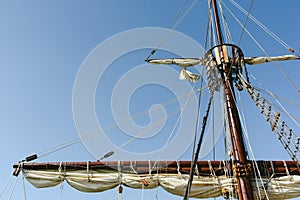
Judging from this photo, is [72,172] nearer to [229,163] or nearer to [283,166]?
[229,163]

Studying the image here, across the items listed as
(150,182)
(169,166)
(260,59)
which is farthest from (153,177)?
(260,59)

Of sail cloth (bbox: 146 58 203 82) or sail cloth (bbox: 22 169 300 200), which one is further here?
sail cloth (bbox: 146 58 203 82)

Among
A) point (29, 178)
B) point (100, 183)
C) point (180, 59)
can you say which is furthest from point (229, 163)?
point (29, 178)

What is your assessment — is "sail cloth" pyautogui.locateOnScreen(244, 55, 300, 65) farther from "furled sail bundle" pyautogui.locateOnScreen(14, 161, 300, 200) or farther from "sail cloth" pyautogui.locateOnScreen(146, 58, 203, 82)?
"furled sail bundle" pyautogui.locateOnScreen(14, 161, 300, 200)

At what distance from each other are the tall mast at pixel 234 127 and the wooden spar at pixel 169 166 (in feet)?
4.14

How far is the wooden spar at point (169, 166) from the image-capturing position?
31.8 ft

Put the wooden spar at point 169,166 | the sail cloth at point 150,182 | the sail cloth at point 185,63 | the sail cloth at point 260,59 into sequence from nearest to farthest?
1. the sail cloth at point 150,182
2. the wooden spar at point 169,166
3. the sail cloth at point 185,63
4. the sail cloth at point 260,59

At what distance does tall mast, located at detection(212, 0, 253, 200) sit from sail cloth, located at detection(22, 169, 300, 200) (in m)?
1.39

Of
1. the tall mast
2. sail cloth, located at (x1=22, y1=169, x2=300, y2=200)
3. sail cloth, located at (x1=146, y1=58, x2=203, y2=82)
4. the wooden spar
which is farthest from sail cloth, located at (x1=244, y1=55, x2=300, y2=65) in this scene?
sail cloth, located at (x1=22, y1=169, x2=300, y2=200)

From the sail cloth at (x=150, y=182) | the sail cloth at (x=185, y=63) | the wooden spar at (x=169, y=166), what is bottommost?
the sail cloth at (x=150, y=182)

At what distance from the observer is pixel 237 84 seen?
10.4 meters

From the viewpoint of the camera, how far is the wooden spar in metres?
9.68

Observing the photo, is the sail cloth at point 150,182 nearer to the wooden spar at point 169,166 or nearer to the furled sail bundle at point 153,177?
the furled sail bundle at point 153,177

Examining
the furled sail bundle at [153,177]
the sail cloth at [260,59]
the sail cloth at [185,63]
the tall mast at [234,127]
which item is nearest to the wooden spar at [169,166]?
the furled sail bundle at [153,177]
